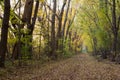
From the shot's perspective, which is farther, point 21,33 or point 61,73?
point 21,33

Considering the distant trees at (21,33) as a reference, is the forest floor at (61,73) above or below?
below

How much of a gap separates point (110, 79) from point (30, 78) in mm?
3749

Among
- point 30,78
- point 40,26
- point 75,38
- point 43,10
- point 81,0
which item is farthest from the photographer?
point 75,38

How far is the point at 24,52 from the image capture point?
21.0 metres

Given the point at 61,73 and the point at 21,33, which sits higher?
the point at 21,33

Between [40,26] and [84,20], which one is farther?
[84,20]

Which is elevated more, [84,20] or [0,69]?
[84,20]

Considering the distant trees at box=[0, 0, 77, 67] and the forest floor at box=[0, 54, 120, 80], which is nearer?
the forest floor at box=[0, 54, 120, 80]

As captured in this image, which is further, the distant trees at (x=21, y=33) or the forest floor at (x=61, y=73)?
the distant trees at (x=21, y=33)

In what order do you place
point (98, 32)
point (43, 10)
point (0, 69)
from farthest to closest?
point (98, 32), point (43, 10), point (0, 69)

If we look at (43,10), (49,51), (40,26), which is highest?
(43,10)

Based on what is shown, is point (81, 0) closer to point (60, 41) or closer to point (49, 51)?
point (60, 41)

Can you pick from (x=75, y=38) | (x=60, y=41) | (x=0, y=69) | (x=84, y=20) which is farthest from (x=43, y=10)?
(x=75, y=38)

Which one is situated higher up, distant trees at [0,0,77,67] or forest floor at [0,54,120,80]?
distant trees at [0,0,77,67]
